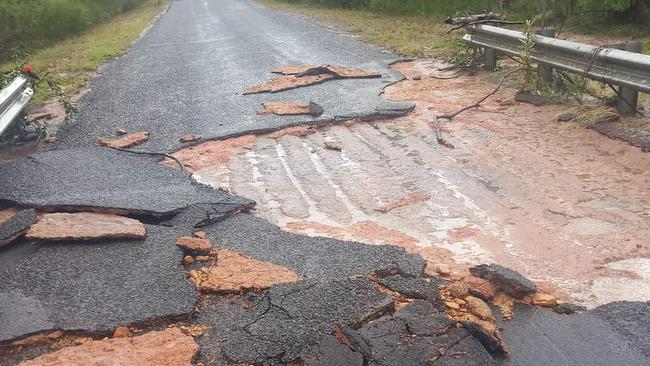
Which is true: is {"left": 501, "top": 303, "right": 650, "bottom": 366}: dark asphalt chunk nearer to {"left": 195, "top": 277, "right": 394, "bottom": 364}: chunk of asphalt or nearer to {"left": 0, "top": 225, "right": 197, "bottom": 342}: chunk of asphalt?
{"left": 195, "top": 277, "right": 394, "bottom": 364}: chunk of asphalt

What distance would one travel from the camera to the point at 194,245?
→ 3678mm

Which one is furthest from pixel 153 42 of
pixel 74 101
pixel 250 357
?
pixel 250 357

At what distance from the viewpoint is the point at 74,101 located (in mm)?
8539

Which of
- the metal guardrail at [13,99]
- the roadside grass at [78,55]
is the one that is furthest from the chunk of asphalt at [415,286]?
the roadside grass at [78,55]

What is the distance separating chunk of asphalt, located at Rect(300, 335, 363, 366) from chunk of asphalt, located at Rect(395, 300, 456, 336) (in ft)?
1.11

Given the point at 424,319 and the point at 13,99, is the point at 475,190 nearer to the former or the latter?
the point at 424,319

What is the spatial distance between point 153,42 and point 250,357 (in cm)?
1441

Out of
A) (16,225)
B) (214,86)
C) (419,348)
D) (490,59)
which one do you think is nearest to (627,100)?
(490,59)

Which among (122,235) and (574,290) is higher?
(122,235)

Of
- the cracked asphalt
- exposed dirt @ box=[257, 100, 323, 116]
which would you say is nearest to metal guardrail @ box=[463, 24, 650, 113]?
exposed dirt @ box=[257, 100, 323, 116]

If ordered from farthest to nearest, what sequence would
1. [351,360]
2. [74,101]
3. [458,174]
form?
[74,101] < [458,174] < [351,360]

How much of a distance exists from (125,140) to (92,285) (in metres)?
3.15

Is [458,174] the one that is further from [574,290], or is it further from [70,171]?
[70,171]

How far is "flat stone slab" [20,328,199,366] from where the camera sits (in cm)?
261
